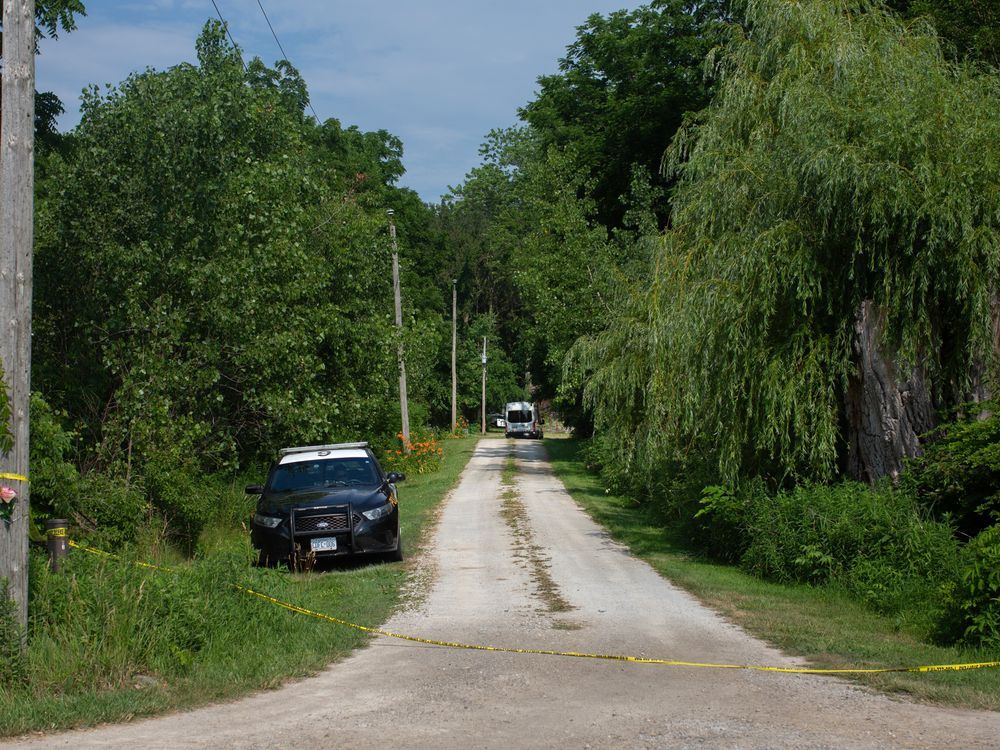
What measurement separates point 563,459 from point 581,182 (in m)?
11.8

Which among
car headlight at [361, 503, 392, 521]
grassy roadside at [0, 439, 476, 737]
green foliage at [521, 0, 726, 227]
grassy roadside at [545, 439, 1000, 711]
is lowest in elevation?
grassy roadside at [545, 439, 1000, 711]

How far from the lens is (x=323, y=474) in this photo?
15.0 m

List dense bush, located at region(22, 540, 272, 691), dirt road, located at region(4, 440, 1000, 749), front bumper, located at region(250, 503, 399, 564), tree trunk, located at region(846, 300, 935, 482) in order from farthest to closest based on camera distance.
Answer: front bumper, located at region(250, 503, 399, 564) < tree trunk, located at region(846, 300, 935, 482) < dense bush, located at region(22, 540, 272, 691) < dirt road, located at region(4, 440, 1000, 749)

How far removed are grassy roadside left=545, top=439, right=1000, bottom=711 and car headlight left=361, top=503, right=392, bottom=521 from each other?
12.8 feet

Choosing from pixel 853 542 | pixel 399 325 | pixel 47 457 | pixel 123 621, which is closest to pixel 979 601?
pixel 853 542

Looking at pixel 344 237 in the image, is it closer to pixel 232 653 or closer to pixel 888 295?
pixel 888 295

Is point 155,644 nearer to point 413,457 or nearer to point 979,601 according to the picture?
point 979,601

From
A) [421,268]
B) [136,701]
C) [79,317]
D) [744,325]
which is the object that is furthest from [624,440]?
[421,268]

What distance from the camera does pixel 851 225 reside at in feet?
42.2

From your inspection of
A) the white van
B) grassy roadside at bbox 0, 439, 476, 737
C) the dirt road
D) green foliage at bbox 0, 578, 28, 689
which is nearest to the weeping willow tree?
the dirt road

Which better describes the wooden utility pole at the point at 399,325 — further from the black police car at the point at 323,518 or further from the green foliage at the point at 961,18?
the green foliage at the point at 961,18

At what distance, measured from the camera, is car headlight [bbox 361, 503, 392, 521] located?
1394 cm

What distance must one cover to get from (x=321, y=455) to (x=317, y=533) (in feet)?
6.39

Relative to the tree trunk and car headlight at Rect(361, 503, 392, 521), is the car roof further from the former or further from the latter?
the tree trunk
